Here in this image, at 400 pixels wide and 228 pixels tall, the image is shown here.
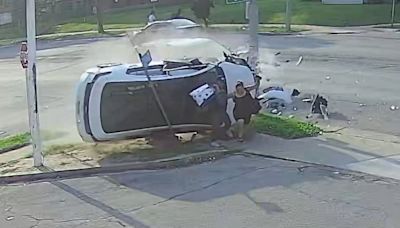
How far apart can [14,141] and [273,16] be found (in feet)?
105

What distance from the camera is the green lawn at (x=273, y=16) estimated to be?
136ft

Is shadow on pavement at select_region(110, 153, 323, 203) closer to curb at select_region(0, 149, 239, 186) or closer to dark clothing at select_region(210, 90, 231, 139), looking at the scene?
curb at select_region(0, 149, 239, 186)

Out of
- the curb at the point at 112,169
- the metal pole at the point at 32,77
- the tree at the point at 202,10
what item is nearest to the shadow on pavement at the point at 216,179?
the curb at the point at 112,169

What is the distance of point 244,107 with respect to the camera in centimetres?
1273

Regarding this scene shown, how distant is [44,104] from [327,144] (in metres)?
8.45

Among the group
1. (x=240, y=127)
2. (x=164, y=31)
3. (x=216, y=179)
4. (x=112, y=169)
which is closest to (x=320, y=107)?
(x=240, y=127)

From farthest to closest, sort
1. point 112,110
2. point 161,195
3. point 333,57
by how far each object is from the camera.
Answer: point 333,57 < point 112,110 < point 161,195

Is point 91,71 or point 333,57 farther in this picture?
point 333,57

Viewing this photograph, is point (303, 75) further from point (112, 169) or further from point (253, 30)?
point (112, 169)

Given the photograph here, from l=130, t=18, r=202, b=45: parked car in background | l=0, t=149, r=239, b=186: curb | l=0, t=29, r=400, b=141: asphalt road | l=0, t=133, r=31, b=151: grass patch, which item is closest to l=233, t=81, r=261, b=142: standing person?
l=0, t=149, r=239, b=186: curb

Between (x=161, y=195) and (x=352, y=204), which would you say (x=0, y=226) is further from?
(x=352, y=204)

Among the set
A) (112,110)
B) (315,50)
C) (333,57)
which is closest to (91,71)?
(112,110)

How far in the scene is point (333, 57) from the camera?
24812 millimetres

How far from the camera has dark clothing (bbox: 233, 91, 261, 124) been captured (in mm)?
12727
